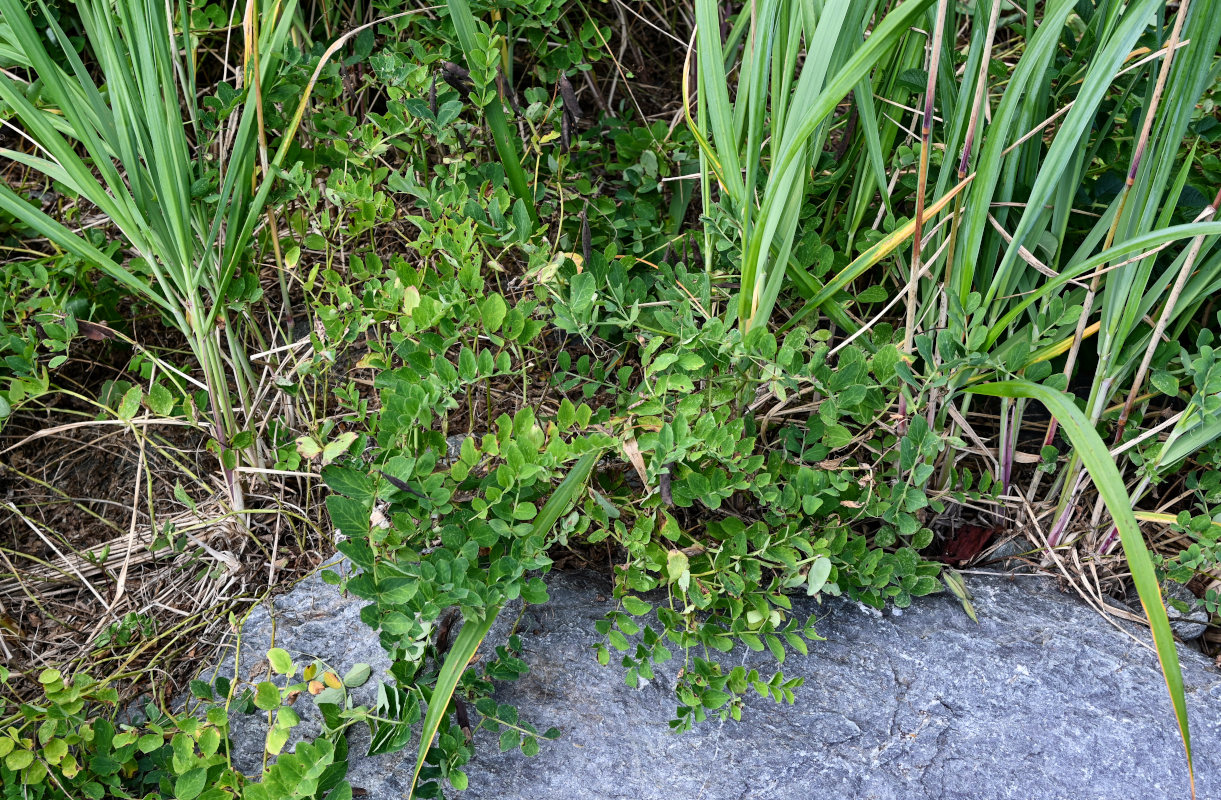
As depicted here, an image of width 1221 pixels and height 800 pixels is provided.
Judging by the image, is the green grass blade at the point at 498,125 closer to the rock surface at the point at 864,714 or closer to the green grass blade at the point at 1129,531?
the rock surface at the point at 864,714

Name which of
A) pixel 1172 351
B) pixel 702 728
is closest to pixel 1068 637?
pixel 1172 351

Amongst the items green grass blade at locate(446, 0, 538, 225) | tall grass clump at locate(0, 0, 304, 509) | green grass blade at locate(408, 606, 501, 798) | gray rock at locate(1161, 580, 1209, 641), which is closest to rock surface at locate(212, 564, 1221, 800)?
gray rock at locate(1161, 580, 1209, 641)

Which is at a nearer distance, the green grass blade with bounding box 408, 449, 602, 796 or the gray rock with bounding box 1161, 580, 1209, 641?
the green grass blade with bounding box 408, 449, 602, 796

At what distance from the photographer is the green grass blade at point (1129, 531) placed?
913mm

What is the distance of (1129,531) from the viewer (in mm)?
950

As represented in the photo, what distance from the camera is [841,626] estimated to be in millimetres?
1331

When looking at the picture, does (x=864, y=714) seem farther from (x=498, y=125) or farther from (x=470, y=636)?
(x=498, y=125)

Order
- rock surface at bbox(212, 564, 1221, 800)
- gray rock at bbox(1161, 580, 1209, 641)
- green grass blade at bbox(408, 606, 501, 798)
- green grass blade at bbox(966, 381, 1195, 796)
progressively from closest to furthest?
green grass blade at bbox(966, 381, 1195, 796) < green grass blade at bbox(408, 606, 501, 798) < rock surface at bbox(212, 564, 1221, 800) < gray rock at bbox(1161, 580, 1209, 641)

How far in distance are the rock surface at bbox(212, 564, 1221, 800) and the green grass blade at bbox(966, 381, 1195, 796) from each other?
27 centimetres

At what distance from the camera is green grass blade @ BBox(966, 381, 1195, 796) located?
913 millimetres

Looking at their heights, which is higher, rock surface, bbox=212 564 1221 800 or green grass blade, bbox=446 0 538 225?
green grass blade, bbox=446 0 538 225

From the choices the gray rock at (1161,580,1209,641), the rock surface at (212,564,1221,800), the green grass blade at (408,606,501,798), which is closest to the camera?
the green grass blade at (408,606,501,798)

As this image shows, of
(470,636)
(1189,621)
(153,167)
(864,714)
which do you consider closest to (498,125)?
(153,167)

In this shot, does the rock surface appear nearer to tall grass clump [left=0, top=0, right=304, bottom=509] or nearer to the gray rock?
the gray rock
